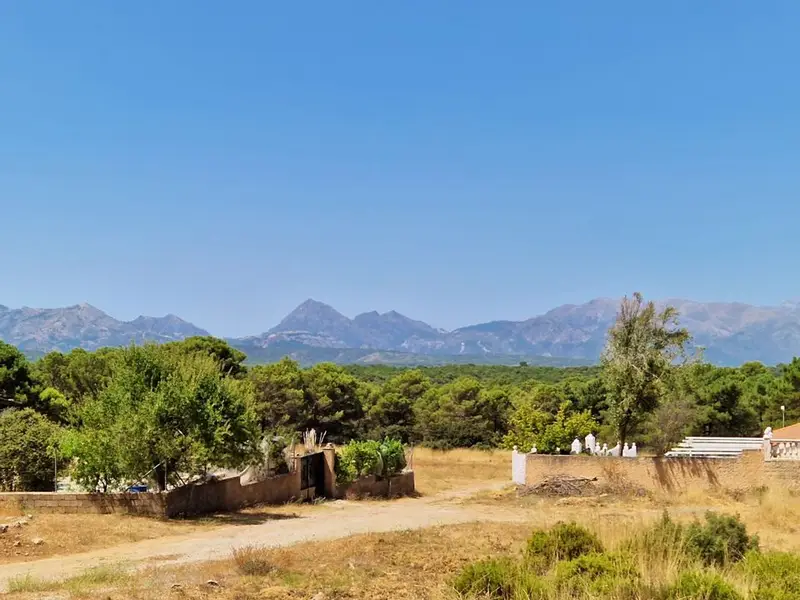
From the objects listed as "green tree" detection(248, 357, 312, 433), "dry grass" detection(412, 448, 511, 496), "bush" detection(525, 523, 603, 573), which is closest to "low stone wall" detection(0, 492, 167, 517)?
"bush" detection(525, 523, 603, 573)

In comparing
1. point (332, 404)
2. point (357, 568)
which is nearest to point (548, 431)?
point (357, 568)

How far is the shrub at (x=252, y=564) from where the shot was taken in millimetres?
12578

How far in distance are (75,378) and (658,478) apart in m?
Result: 38.9

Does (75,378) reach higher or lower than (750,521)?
higher

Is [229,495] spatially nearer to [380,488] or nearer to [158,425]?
[158,425]

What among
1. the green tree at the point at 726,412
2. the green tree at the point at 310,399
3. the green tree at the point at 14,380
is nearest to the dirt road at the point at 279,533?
the green tree at the point at 14,380

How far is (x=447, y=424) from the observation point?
57.9 m

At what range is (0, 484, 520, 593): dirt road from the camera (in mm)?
14156

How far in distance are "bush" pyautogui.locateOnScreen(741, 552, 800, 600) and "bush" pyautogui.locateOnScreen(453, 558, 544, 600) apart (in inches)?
103

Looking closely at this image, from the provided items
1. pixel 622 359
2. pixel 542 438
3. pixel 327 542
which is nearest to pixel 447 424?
pixel 542 438

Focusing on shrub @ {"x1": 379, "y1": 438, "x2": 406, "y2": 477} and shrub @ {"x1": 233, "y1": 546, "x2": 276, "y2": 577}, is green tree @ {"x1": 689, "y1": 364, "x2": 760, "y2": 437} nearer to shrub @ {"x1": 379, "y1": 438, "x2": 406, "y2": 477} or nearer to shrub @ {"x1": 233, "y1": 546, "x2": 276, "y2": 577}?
shrub @ {"x1": 379, "y1": 438, "x2": 406, "y2": 477}

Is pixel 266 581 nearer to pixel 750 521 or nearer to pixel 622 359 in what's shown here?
pixel 750 521

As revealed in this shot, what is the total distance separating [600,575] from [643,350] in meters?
21.3

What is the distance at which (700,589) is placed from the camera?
344 inches
